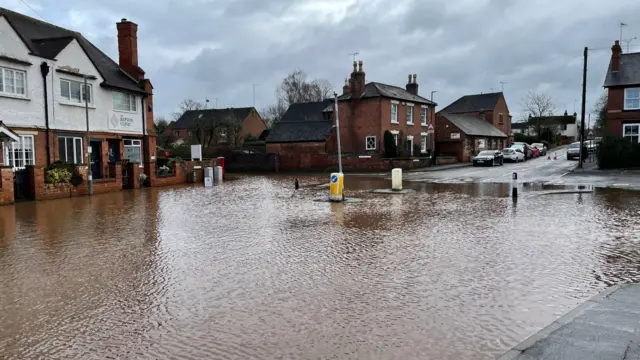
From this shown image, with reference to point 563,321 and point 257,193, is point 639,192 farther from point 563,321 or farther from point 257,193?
point 563,321

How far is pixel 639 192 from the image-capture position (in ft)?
66.4

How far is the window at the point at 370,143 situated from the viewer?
4309 centimetres

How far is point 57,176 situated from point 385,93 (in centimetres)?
2845

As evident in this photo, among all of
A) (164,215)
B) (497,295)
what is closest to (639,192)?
(497,295)

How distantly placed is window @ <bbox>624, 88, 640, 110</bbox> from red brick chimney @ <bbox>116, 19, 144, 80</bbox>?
34928mm

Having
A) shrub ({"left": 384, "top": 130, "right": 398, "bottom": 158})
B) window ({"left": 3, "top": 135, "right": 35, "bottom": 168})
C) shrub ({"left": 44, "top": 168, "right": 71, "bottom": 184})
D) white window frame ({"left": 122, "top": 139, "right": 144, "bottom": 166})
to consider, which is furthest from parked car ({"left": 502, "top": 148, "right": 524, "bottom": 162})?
window ({"left": 3, "top": 135, "right": 35, "bottom": 168})

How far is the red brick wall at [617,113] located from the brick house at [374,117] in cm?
1550

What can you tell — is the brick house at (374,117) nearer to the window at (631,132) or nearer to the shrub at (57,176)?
the window at (631,132)

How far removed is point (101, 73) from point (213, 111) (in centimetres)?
5411

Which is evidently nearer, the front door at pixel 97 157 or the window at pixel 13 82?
the window at pixel 13 82

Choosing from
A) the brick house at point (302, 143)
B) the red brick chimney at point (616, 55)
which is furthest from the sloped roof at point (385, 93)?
the red brick chimney at point (616, 55)

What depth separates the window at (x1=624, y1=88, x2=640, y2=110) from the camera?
37.2m

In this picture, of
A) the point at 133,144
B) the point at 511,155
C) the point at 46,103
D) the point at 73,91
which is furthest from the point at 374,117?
the point at 46,103

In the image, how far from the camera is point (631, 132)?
37.5 metres
